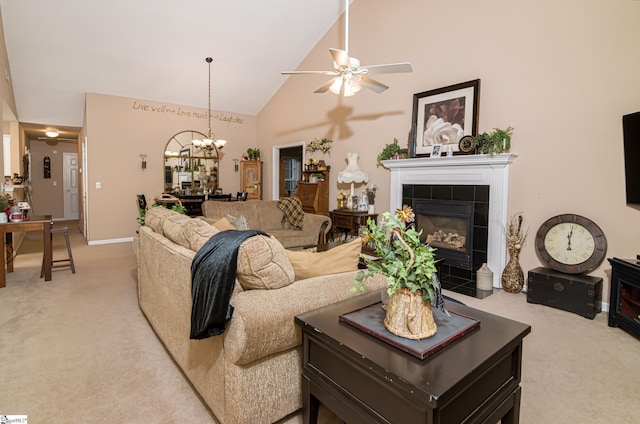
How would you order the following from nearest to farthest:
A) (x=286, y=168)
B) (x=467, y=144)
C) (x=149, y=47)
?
1. (x=467, y=144)
2. (x=149, y=47)
3. (x=286, y=168)

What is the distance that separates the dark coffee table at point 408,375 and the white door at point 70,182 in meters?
12.0

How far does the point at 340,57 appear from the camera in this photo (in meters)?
3.05

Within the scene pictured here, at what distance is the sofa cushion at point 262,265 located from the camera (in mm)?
1597

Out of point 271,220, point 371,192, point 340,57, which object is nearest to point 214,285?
point 340,57

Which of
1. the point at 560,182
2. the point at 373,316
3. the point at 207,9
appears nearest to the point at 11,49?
the point at 207,9

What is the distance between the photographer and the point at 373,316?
1.55 metres

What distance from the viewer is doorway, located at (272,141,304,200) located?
26.6 ft

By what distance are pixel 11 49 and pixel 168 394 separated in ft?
20.4

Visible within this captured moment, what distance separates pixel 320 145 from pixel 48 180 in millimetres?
8944

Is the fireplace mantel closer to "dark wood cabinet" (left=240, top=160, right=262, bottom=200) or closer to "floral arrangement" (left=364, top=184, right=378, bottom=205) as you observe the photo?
"floral arrangement" (left=364, top=184, right=378, bottom=205)

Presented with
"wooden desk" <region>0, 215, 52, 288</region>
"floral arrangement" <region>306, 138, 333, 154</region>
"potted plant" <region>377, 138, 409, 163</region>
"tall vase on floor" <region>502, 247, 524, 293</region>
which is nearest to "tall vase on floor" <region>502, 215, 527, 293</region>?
"tall vase on floor" <region>502, 247, 524, 293</region>

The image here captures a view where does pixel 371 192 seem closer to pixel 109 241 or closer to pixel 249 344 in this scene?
pixel 249 344

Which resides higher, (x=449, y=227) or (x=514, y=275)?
(x=449, y=227)

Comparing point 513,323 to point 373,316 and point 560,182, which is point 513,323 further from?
point 560,182
